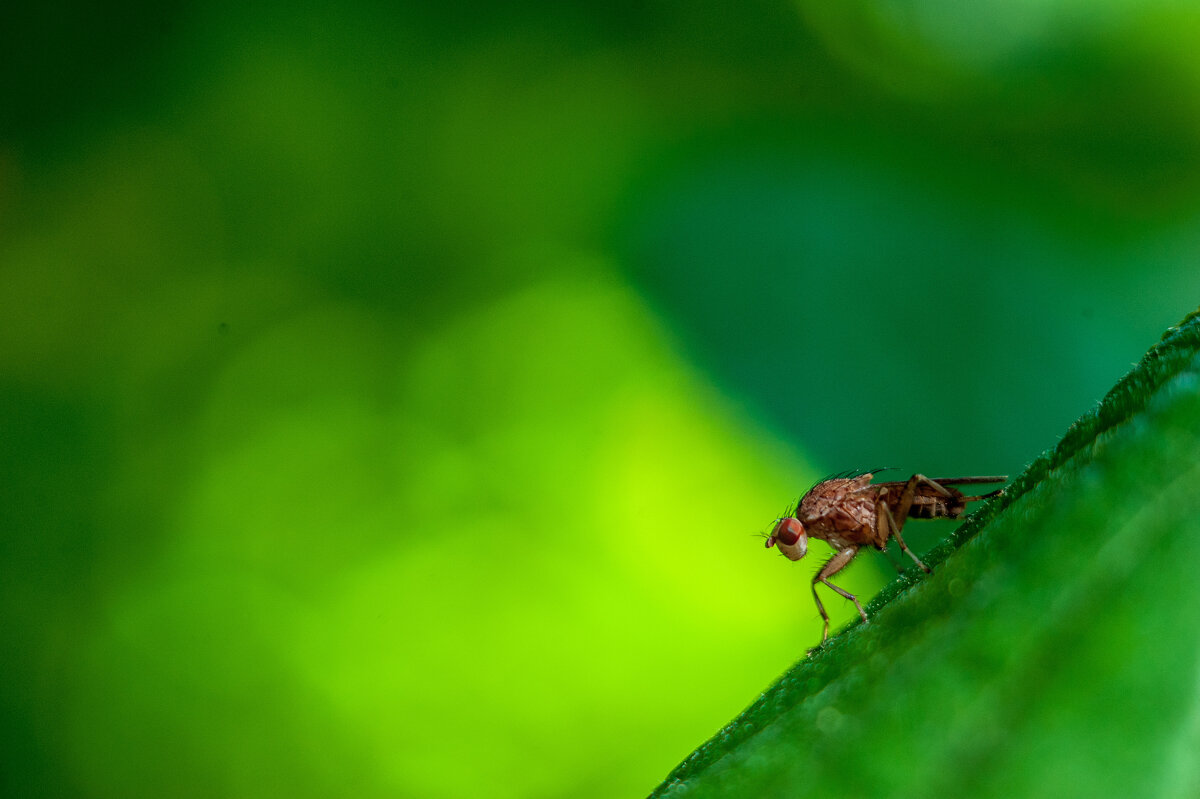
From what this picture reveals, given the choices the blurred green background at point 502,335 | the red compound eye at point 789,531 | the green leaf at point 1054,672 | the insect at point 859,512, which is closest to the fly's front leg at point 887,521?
the insect at point 859,512

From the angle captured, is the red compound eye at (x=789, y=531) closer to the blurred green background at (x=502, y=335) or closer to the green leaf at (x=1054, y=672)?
the blurred green background at (x=502, y=335)

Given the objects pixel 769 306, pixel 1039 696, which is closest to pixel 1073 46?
pixel 769 306

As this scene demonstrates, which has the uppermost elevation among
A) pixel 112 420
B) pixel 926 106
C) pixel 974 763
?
pixel 112 420

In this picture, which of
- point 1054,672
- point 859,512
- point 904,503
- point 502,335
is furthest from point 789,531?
point 1054,672

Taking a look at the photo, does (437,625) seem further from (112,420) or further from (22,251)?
(22,251)

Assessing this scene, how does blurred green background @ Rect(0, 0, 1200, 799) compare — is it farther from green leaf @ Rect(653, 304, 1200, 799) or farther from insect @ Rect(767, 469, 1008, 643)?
green leaf @ Rect(653, 304, 1200, 799)

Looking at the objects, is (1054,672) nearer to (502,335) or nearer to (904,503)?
(904,503)
